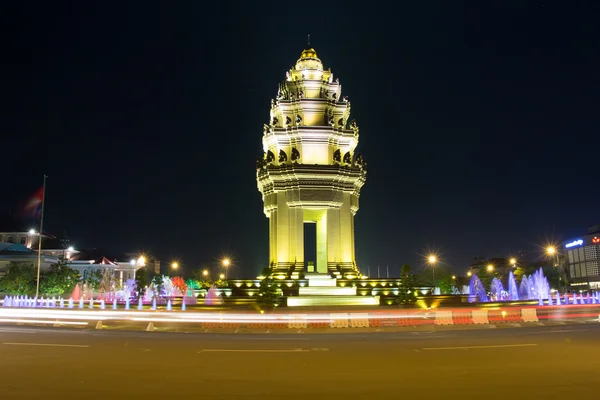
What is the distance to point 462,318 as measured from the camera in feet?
88.3

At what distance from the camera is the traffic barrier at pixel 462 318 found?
1039 inches

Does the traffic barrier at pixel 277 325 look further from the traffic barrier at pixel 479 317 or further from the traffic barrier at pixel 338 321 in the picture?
the traffic barrier at pixel 479 317

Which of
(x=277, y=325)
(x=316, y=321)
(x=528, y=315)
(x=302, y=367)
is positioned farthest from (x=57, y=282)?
(x=302, y=367)

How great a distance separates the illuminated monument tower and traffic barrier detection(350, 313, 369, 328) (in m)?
15.0

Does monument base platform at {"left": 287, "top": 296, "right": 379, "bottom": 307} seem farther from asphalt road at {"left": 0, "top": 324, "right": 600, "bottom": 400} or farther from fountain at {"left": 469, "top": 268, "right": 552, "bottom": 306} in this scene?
asphalt road at {"left": 0, "top": 324, "right": 600, "bottom": 400}

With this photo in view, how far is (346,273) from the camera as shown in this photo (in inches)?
1613

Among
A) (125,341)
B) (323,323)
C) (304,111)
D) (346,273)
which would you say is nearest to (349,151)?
(304,111)

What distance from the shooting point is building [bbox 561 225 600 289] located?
110m

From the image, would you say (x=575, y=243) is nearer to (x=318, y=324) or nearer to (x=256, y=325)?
(x=318, y=324)

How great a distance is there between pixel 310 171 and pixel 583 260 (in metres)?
96.4

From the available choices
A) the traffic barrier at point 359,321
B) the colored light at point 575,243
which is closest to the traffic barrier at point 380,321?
the traffic barrier at point 359,321

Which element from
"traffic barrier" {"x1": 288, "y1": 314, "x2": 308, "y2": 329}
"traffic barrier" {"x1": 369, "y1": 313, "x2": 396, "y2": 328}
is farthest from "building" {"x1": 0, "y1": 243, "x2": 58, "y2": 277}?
"traffic barrier" {"x1": 369, "y1": 313, "x2": 396, "y2": 328}

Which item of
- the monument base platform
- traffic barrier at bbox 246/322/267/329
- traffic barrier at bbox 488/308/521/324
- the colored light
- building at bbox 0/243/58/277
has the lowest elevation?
traffic barrier at bbox 246/322/267/329

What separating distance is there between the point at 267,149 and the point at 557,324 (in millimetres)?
27902
